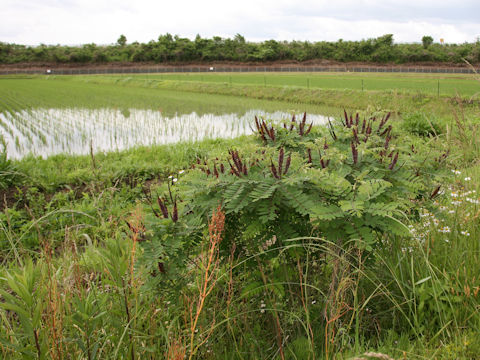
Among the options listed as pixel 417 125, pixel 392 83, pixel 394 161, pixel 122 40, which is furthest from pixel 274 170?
pixel 122 40

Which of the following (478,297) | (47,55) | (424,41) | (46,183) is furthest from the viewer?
(47,55)

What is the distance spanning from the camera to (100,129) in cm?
1116

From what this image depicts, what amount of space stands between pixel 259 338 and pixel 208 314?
37 cm

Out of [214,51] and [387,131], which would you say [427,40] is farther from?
[387,131]

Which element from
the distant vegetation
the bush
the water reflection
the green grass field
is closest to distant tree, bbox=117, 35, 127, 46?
the distant vegetation

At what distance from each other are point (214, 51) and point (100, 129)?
170ft

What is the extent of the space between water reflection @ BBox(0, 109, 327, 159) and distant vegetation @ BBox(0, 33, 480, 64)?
46.5 m

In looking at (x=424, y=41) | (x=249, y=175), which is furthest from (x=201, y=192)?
(x=424, y=41)

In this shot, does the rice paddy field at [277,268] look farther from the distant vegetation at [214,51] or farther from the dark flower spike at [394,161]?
the distant vegetation at [214,51]

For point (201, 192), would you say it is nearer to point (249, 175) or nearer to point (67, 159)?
point (249, 175)

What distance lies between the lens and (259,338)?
2178mm

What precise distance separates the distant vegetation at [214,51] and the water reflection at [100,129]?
4647 cm

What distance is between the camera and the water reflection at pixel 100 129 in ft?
29.9

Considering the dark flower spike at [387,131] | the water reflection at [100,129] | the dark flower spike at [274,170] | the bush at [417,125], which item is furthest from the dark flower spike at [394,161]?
the bush at [417,125]
